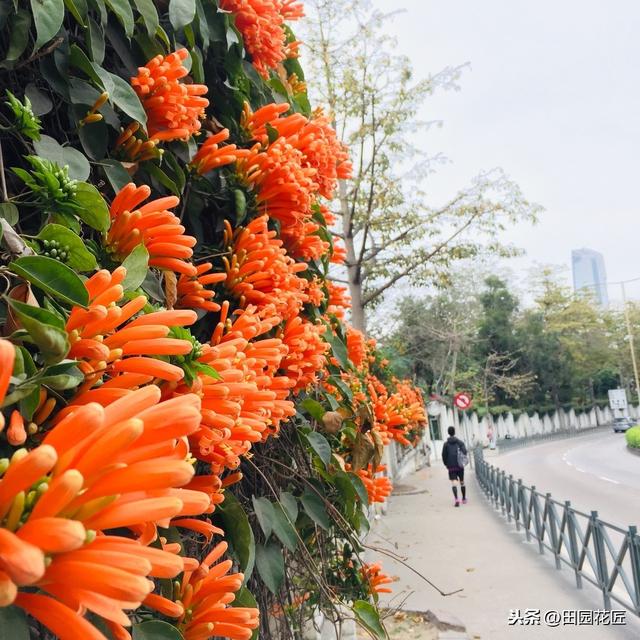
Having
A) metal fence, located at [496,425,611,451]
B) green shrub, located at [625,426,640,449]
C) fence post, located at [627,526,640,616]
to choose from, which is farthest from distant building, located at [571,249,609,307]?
fence post, located at [627,526,640,616]

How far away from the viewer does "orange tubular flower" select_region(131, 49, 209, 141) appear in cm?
113

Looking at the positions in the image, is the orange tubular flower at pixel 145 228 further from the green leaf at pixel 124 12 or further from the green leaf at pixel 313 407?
the green leaf at pixel 313 407

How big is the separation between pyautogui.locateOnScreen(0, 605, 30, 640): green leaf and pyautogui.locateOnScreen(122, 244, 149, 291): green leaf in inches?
16.7

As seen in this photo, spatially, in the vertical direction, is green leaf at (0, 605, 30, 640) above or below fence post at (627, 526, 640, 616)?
above

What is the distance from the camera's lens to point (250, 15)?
159 centimetres

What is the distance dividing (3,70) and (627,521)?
32.8ft

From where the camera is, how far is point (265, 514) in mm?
1458

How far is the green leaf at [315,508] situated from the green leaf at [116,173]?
3.55 feet

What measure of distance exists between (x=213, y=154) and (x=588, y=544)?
616cm

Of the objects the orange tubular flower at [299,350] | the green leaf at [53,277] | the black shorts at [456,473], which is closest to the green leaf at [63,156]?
the green leaf at [53,277]

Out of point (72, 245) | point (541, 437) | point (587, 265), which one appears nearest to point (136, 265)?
point (72, 245)

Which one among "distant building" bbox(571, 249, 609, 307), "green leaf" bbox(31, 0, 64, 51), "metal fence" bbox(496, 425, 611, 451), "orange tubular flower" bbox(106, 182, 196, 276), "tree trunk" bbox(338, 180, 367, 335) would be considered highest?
"distant building" bbox(571, 249, 609, 307)

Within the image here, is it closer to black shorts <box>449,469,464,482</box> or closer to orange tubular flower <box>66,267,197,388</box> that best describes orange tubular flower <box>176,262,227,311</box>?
orange tubular flower <box>66,267,197,388</box>

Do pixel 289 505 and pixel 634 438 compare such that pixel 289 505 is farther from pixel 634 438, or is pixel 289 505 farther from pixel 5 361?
pixel 634 438
